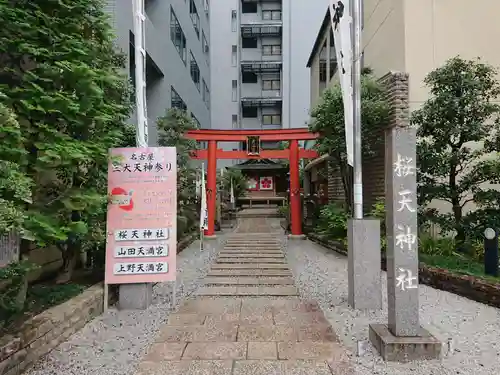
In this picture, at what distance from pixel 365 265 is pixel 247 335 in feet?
6.86

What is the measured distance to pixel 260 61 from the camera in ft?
110

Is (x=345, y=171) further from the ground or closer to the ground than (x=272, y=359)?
further from the ground

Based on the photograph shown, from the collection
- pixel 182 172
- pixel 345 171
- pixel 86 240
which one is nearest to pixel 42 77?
pixel 86 240

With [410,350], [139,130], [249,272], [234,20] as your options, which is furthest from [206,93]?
[410,350]

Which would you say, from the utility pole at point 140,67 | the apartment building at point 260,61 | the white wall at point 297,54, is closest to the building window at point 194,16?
the apartment building at point 260,61

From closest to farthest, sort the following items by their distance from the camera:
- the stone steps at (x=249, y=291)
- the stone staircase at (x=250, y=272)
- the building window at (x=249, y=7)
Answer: the stone steps at (x=249, y=291)
the stone staircase at (x=250, y=272)
the building window at (x=249, y=7)

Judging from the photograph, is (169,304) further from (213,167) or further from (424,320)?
(213,167)

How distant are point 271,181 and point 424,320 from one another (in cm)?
2544

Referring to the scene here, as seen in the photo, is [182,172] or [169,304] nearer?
[169,304]

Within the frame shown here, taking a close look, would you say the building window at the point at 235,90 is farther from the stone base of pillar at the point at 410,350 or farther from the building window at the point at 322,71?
the stone base of pillar at the point at 410,350

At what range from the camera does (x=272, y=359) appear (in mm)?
3879

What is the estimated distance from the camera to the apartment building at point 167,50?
35.2 feet

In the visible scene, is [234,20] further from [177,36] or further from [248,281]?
[248,281]

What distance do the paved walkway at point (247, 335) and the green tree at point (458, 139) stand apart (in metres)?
3.58
